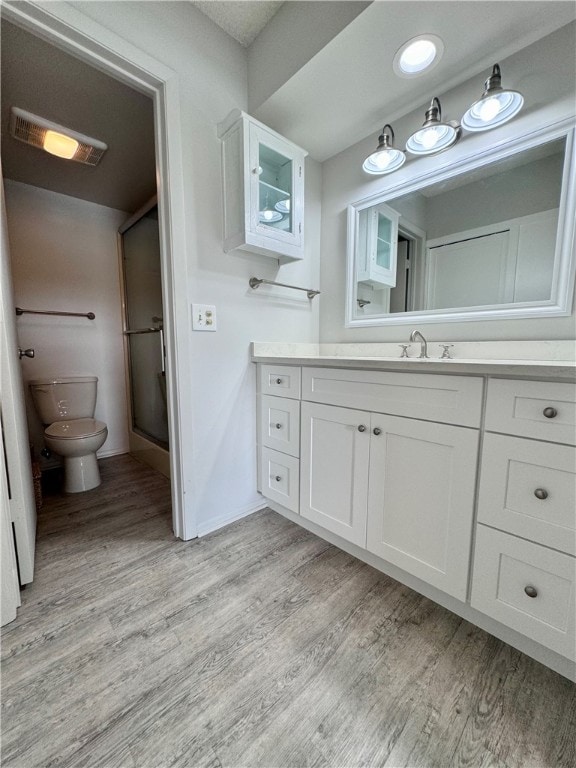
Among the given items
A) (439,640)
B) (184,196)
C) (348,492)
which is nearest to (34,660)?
(348,492)

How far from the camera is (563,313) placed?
1121mm

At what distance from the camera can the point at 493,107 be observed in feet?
3.90

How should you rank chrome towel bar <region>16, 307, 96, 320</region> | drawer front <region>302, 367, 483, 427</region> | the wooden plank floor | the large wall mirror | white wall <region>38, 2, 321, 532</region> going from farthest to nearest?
1. chrome towel bar <region>16, 307, 96, 320</region>
2. white wall <region>38, 2, 321, 532</region>
3. the large wall mirror
4. drawer front <region>302, 367, 483, 427</region>
5. the wooden plank floor

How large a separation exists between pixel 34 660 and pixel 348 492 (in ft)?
3.73

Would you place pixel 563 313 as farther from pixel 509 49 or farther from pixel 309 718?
pixel 309 718

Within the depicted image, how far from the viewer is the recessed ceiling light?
3.68 feet

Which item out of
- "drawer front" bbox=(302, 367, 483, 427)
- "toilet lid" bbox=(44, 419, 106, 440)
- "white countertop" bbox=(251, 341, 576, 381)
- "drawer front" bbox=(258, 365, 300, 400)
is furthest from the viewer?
"toilet lid" bbox=(44, 419, 106, 440)

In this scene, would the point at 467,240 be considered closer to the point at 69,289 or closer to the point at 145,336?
the point at 145,336

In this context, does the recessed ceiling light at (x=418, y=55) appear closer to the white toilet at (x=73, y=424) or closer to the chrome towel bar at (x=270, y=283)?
the chrome towel bar at (x=270, y=283)

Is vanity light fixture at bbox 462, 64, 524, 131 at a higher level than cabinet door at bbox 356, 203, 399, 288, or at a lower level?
higher

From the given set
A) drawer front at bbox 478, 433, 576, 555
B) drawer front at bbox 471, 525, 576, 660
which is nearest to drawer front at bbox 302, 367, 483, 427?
drawer front at bbox 478, 433, 576, 555

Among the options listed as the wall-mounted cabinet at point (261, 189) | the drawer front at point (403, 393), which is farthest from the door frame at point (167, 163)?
the drawer front at point (403, 393)

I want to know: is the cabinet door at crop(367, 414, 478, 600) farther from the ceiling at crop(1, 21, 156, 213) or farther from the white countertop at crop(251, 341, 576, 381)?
the ceiling at crop(1, 21, 156, 213)

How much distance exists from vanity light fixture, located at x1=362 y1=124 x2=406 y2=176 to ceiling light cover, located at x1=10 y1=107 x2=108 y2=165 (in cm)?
153
